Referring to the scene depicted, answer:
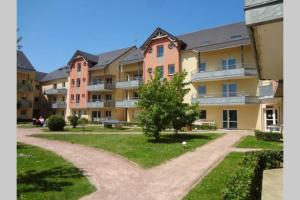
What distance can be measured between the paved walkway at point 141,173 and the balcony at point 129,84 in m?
28.0

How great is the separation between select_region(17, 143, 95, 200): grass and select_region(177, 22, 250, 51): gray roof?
26896 millimetres

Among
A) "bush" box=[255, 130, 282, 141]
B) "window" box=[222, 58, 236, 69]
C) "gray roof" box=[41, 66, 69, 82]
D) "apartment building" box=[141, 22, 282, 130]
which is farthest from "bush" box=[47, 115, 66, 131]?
"gray roof" box=[41, 66, 69, 82]

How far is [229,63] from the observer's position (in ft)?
118

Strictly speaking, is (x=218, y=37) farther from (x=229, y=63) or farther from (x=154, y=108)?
(x=154, y=108)

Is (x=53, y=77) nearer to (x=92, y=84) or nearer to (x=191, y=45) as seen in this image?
(x=92, y=84)

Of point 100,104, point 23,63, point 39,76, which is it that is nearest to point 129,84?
point 100,104

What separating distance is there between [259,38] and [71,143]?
19.6 m

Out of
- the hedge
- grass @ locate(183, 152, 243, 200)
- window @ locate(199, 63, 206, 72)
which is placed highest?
window @ locate(199, 63, 206, 72)

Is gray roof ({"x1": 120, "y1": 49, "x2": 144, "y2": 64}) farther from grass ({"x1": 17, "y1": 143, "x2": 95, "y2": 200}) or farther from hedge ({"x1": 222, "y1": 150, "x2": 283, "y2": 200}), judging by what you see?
hedge ({"x1": 222, "y1": 150, "x2": 283, "y2": 200})

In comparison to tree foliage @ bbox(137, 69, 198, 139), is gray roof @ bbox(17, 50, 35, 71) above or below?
above

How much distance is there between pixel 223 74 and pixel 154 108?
16641 millimetres

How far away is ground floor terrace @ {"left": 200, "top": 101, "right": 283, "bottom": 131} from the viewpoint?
31109 mm

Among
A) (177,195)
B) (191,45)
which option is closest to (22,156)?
(177,195)

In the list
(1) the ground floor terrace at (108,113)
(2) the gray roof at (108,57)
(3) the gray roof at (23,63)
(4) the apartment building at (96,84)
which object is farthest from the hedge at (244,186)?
(3) the gray roof at (23,63)
